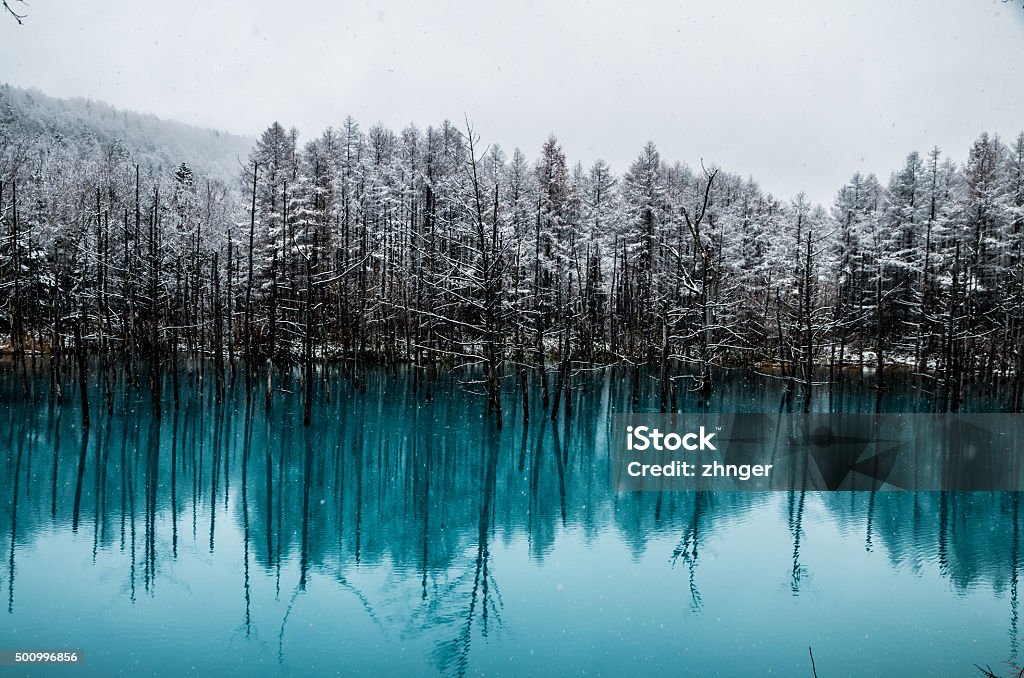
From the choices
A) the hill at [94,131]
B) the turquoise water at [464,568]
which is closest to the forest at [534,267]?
the turquoise water at [464,568]

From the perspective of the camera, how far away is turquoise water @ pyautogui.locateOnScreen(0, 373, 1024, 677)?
9266 millimetres

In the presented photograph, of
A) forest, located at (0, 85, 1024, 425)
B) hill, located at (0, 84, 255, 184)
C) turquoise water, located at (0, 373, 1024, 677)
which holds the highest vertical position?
hill, located at (0, 84, 255, 184)

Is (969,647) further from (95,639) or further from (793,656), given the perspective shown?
(95,639)

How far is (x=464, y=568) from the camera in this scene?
40.7 feet

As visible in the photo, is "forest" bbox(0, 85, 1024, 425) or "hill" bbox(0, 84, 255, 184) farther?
"hill" bbox(0, 84, 255, 184)

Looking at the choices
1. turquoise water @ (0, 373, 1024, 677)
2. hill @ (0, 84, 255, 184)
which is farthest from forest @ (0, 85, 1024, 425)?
hill @ (0, 84, 255, 184)

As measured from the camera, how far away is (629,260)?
54.5 metres

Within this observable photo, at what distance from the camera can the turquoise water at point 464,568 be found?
927cm

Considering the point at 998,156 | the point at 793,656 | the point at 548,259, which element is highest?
the point at 998,156

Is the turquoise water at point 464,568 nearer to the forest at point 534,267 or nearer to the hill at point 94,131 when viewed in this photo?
the forest at point 534,267

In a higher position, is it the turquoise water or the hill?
the hill

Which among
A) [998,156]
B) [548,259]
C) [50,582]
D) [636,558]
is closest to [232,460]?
[50,582]

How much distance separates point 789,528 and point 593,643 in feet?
25.2

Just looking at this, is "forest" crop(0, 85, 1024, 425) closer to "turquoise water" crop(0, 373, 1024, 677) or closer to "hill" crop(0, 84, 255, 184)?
"turquoise water" crop(0, 373, 1024, 677)
